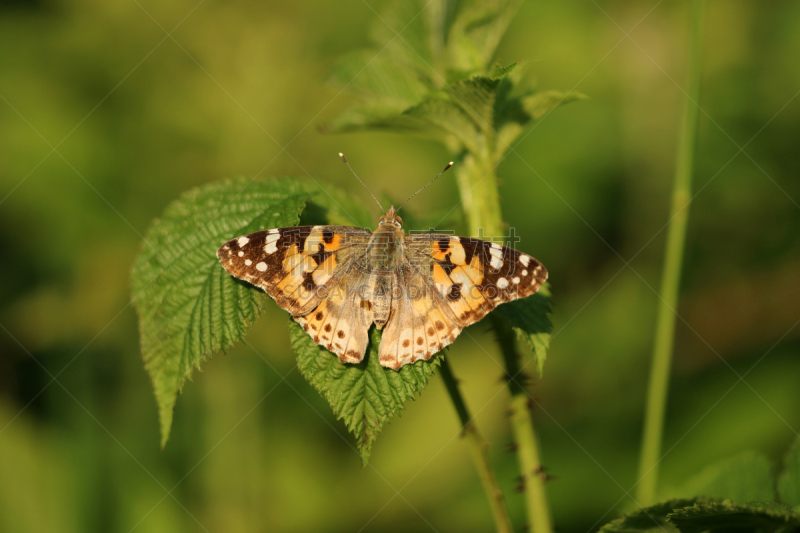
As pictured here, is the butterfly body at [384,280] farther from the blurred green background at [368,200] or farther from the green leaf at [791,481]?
the blurred green background at [368,200]

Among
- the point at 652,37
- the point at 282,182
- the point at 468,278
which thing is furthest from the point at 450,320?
the point at 652,37

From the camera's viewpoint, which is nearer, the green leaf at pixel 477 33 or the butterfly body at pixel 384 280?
the butterfly body at pixel 384 280

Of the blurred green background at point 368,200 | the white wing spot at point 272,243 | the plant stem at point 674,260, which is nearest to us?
the white wing spot at point 272,243

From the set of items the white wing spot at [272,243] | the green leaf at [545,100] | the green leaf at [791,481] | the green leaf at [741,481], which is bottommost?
the white wing spot at [272,243]

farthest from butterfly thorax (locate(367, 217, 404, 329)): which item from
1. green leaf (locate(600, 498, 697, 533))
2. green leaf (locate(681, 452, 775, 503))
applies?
green leaf (locate(681, 452, 775, 503))

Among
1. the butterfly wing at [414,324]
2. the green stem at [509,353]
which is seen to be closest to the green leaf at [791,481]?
the green stem at [509,353]

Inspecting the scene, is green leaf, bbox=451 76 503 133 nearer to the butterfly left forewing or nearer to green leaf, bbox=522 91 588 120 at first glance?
green leaf, bbox=522 91 588 120
